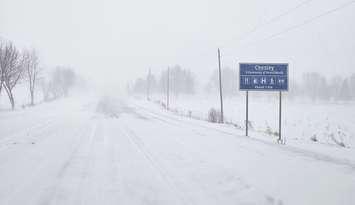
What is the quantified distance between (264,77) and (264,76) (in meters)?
0.06

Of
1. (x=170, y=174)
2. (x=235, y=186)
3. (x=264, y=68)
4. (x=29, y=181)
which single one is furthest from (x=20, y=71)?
(x=235, y=186)

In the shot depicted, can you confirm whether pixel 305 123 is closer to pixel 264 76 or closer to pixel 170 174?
pixel 264 76

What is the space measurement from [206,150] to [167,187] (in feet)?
13.9

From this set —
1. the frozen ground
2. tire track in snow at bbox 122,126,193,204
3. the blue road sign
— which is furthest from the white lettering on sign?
tire track in snow at bbox 122,126,193,204

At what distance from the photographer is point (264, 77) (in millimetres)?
13492

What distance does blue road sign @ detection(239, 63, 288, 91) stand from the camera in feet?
42.9

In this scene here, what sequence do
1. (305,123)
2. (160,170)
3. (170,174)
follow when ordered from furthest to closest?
(305,123)
(160,170)
(170,174)

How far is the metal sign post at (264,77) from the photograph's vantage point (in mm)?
13078

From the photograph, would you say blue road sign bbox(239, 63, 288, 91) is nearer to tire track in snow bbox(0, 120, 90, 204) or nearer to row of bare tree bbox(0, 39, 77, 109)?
tire track in snow bbox(0, 120, 90, 204)

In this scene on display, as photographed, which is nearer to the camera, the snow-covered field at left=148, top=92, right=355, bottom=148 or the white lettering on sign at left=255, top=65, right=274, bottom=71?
the white lettering on sign at left=255, top=65, right=274, bottom=71

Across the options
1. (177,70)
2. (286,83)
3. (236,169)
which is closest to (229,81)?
(177,70)

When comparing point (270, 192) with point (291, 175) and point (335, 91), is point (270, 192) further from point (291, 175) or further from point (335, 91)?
point (335, 91)

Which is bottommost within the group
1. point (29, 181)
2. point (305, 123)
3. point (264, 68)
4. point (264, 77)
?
point (305, 123)

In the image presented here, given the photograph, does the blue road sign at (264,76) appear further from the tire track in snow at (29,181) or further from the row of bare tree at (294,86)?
the row of bare tree at (294,86)
